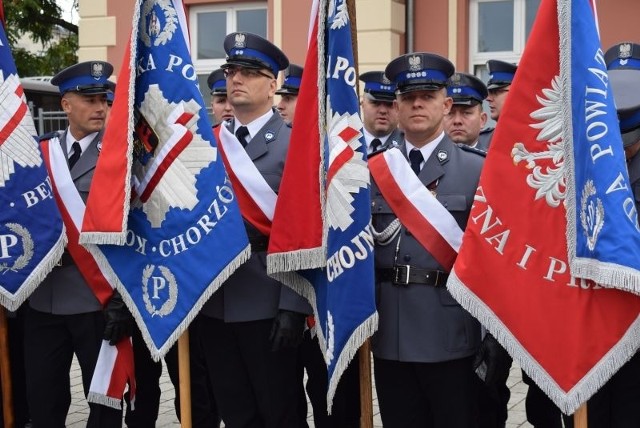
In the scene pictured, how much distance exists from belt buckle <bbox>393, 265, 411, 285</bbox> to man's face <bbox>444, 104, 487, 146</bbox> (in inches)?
74.0

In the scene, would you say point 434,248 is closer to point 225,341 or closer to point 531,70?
point 531,70

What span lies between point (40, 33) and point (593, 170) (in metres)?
15.3

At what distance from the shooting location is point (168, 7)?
4.27 meters

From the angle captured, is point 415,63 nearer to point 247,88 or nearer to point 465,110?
point 247,88

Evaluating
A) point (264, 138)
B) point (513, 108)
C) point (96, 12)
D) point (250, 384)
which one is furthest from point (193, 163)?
point (96, 12)

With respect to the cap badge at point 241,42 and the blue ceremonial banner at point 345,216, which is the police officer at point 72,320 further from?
the blue ceremonial banner at point 345,216

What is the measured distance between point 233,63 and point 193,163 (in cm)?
49

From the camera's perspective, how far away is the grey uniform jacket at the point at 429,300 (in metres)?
3.75

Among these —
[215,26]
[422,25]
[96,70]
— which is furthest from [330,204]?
[215,26]

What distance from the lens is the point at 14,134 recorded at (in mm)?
4527

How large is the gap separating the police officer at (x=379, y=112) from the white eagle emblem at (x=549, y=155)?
290 cm

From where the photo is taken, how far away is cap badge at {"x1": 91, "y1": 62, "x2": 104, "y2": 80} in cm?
484

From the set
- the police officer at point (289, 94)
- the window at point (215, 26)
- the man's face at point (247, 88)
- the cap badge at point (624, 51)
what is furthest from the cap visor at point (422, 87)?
the window at point (215, 26)

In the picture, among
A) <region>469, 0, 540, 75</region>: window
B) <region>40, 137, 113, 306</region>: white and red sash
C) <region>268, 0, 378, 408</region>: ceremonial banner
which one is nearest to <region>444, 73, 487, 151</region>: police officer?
<region>268, 0, 378, 408</region>: ceremonial banner
